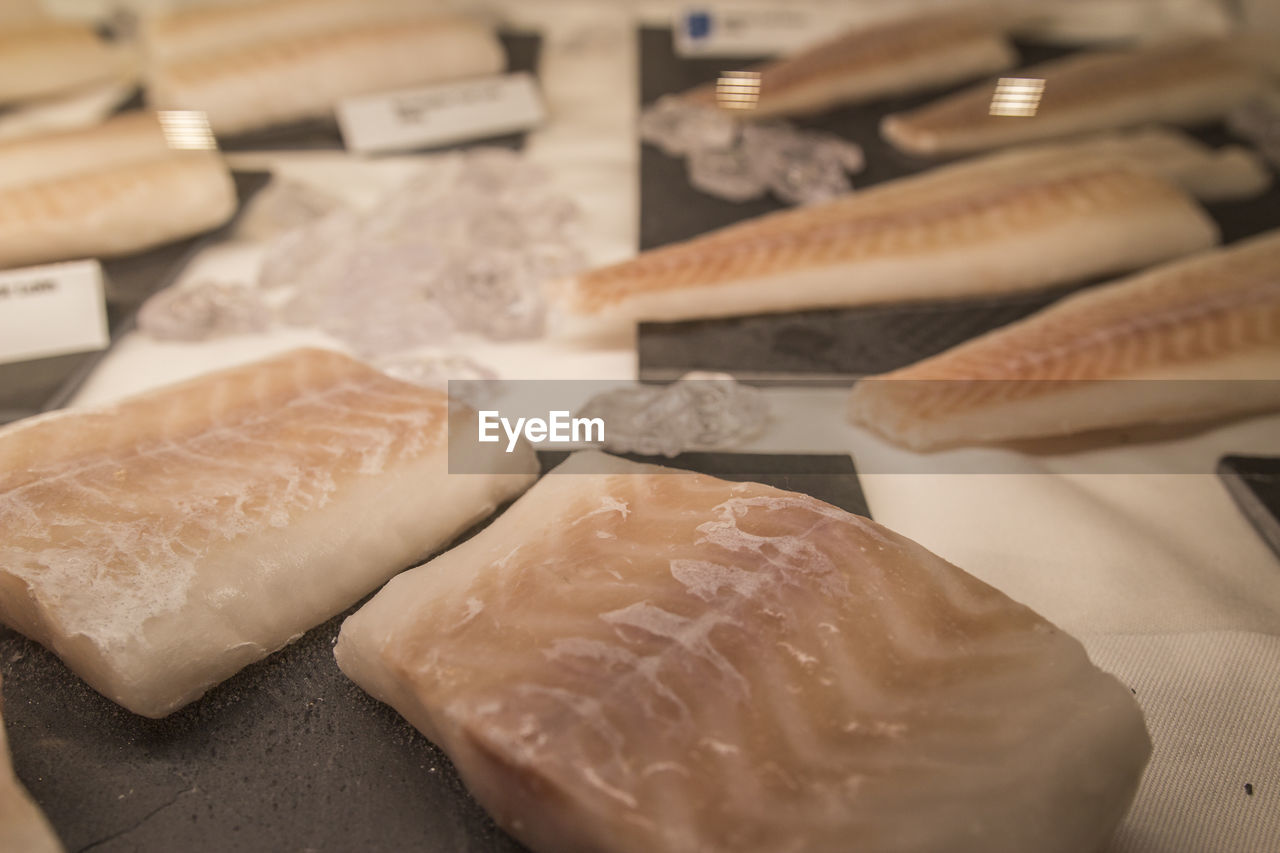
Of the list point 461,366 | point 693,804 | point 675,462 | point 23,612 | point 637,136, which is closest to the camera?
point 693,804

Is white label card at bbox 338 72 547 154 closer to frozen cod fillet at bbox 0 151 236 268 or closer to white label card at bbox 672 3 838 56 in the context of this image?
frozen cod fillet at bbox 0 151 236 268

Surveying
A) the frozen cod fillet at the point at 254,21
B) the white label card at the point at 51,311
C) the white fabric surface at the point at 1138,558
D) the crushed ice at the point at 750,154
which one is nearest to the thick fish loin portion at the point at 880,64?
the crushed ice at the point at 750,154

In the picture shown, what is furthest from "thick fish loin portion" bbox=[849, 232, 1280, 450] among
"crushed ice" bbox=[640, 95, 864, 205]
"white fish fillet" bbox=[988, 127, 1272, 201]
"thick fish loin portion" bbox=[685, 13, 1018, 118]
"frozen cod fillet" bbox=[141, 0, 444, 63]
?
"frozen cod fillet" bbox=[141, 0, 444, 63]

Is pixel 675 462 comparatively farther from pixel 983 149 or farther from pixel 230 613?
pixel 983 149

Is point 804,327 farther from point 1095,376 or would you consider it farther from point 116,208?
point 116,208

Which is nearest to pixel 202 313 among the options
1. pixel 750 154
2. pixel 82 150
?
pixel 82 150

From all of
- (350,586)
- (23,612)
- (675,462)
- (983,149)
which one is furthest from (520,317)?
(983,149)

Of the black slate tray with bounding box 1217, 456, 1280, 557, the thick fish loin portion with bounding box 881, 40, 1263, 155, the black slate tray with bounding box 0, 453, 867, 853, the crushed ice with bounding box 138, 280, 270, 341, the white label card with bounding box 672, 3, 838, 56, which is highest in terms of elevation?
the white label card with bounding box 672, 3, 838, 56
